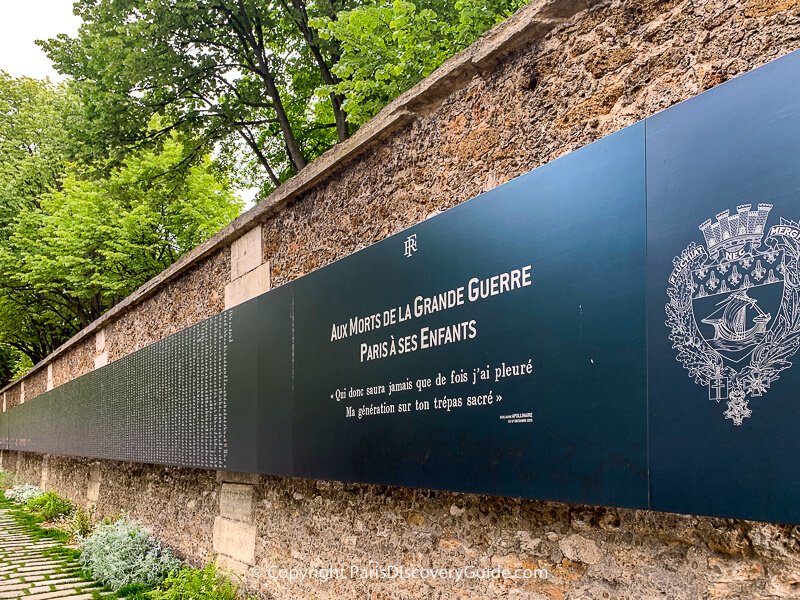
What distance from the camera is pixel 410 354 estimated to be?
3.03 meters

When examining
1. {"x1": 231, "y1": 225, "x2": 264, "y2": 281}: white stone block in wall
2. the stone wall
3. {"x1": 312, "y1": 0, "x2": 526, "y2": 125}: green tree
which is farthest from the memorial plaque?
{"x1": 312, "y1": 0, "x2": 526, "y2": 125}: green tree

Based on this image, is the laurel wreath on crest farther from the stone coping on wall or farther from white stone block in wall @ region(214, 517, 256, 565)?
white stone block in wall @ region(214, 517, 256, 565)

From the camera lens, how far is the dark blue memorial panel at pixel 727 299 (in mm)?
1750

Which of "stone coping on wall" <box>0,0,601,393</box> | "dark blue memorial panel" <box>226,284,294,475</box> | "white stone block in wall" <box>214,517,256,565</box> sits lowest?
"white stone block in wall" <box>214,517,256,565</box>

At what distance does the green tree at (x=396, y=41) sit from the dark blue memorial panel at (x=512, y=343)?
5056mm

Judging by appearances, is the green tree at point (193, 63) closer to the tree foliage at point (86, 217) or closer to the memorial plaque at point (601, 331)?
the tree foliage at point (86, 217)

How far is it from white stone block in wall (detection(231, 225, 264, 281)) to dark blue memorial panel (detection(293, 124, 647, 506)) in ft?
6.08

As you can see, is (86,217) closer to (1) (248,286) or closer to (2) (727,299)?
(1) (248,286)

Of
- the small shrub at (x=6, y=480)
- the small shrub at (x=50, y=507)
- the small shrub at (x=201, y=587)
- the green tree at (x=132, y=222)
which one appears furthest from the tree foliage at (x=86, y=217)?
the small shrub at (x=201, y=587)

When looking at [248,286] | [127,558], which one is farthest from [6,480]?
[248,286]

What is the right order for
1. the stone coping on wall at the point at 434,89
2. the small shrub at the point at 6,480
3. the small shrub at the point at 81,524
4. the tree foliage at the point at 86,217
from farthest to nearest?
the small shrub at the point at 6,480 → the tree foliage at the point at 86,217 → the small shrub at the point at 81,524 → the stone coping on wall at the point at 434,89

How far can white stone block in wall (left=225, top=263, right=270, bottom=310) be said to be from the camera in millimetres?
Answer: 5102

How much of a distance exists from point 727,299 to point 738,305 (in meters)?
0.03

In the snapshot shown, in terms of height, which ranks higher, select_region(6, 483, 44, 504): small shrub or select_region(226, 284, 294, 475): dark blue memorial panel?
select_region(226, 284, 294, 475): dark blue memorial panel
